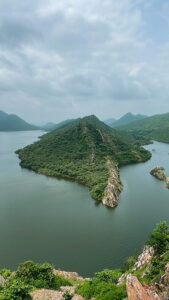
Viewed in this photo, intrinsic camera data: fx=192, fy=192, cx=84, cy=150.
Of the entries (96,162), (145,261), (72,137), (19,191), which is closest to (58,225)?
(145,261)

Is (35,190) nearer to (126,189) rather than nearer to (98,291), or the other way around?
(126,189)

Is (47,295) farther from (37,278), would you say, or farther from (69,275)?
(69,275)

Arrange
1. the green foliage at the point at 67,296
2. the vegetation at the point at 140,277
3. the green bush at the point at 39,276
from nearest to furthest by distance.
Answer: the vegetation at the point at 140,277 → the green foliage at the point at 67,296 → the green bush at the point at 39,276

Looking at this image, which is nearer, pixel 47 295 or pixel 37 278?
pixel 47 295

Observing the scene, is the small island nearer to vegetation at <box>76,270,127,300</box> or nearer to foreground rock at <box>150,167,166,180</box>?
foreground rock at <box>150,167,166,180</box>

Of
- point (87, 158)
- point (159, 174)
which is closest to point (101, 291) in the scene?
point (159, 174)

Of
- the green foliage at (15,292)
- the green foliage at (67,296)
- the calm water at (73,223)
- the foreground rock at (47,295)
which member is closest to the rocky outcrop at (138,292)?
the foreground rock at (47,295)

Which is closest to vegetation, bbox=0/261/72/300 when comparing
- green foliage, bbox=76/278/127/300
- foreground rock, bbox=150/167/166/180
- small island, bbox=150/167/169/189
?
green foliage, bbox=76/278/127/300

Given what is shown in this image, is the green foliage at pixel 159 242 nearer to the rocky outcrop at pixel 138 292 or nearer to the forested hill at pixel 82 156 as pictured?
the rocky outcrop at pixel 138 292
